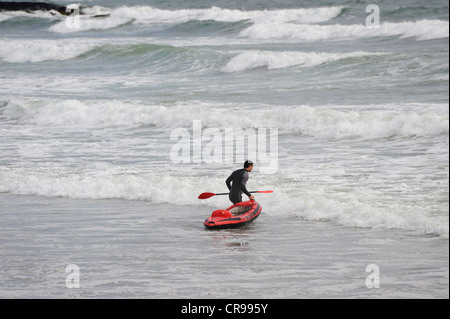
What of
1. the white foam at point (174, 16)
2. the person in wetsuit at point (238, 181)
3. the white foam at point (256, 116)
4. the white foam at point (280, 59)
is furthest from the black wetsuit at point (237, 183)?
the white foam at point (174, 16)

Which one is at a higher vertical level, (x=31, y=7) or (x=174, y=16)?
(x=31, y=7)

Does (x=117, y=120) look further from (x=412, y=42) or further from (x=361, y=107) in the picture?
(x=412, y=42)

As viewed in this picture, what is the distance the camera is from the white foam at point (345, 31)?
33406mm

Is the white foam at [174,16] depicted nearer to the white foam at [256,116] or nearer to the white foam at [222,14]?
the white foam at [222,14]

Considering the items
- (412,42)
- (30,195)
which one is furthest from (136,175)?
(412,42)

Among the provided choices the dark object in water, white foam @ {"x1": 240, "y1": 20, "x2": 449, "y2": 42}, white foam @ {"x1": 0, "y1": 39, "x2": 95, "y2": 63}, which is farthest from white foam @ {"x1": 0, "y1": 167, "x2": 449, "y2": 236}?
the dark object in water

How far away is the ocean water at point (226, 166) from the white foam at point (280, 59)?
3.1 inches

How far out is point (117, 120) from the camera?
20.6 metres

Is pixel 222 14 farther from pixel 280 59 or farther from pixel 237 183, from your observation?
pixel 237 183

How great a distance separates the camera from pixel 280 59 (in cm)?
2889

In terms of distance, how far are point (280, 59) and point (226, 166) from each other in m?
14.8

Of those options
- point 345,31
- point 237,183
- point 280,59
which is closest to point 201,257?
point 237,183

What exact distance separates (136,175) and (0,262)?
537 centimetres

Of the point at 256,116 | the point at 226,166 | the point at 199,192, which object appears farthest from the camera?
the point at 256,116
